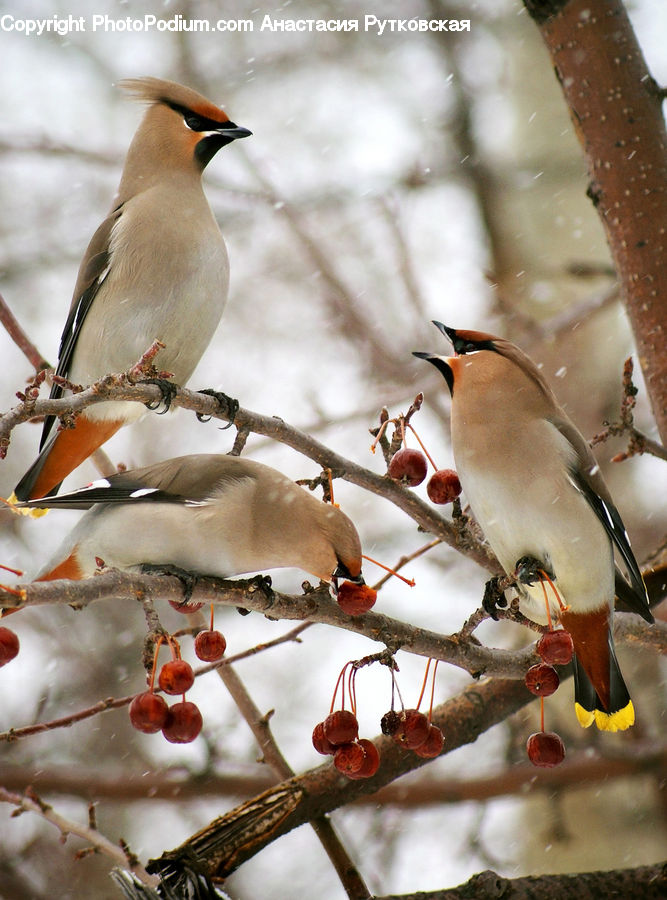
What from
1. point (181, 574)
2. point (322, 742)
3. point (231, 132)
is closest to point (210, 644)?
point (181, 574)

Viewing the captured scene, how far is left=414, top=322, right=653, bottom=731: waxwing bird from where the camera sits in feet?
→ 8.49

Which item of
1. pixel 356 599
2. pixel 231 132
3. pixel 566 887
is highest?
pixel 231 132

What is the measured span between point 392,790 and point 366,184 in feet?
11.6

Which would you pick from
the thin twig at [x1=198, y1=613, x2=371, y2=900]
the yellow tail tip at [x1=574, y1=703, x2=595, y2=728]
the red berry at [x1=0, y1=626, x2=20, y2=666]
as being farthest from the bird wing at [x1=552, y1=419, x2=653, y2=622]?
the red berry at [x1=0, y1=626, x2=20, y2=666]

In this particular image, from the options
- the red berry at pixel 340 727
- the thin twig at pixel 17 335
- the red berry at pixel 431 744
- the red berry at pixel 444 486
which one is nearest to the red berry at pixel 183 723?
the red berry at pixel 340 727

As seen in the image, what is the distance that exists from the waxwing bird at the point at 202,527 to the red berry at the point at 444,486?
27 centimetres

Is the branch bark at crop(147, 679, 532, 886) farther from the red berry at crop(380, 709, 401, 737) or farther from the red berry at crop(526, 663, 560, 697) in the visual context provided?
the red berry at crop(526, 663, 560, 697)

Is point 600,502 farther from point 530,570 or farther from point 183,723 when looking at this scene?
point 183,723

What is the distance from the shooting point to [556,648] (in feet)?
6.75

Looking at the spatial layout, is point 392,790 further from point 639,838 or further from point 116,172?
point 116,172

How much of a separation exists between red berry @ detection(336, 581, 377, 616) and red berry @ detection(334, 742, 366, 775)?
309mm

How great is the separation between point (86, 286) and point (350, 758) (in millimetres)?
1818

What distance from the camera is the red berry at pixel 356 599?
2061 mm

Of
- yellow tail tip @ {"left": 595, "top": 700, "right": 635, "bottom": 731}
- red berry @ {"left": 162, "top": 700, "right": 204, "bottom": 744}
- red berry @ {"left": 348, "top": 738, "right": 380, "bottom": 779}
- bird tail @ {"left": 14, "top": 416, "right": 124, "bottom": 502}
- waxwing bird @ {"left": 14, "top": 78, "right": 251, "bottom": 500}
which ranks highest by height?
waxwing bird @ {"left": 14, "top": 78, "right": 251, "bottom": 500}
